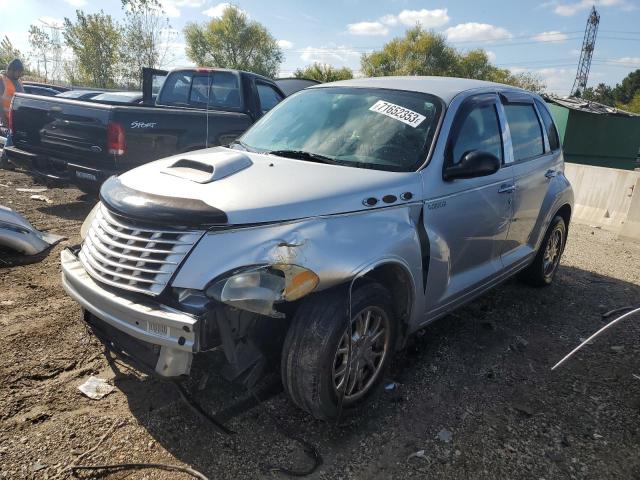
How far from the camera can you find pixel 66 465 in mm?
2424

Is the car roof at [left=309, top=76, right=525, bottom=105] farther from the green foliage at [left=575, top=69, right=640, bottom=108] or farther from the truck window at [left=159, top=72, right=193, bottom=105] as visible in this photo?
the green foliage at [left=575, top=69, right=640, bottom=108]

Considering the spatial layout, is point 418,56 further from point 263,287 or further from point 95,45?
point 263,287

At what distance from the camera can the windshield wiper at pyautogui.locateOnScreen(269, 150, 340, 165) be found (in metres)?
3.29

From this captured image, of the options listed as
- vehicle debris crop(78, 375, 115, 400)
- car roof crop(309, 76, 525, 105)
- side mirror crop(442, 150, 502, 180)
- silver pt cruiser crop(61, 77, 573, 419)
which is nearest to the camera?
silver pt cruiser crop(61, 77, 573, 419)

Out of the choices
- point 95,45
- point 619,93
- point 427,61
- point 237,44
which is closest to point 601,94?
point 619,93

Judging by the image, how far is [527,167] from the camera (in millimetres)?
4332

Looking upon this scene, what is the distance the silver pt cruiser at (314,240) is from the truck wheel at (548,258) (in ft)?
4.09

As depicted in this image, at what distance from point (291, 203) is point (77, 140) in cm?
471

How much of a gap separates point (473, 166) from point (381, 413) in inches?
64.2

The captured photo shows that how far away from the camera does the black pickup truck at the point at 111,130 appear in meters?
6.00

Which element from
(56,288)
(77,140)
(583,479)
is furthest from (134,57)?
(583,479)

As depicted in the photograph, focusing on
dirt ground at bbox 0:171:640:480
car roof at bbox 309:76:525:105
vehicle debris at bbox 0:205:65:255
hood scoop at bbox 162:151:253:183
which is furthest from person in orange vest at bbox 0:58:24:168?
hood scoop at bbox 162:151:253:183

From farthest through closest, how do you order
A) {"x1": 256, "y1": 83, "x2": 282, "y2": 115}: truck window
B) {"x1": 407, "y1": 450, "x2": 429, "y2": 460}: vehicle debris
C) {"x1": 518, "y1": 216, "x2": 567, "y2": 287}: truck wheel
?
{"x1": 256, "y1": 83, "x2": 282, "y2": 115}: truck window, {"x1": 518, "y1": 216, "x2": 567, "y2": 287}: truck wheel, {"x1": 407, "y1": 450, "x2": 429, "y2": 460}: vehicle debris

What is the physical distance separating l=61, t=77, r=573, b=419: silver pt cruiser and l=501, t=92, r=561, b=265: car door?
220mm
